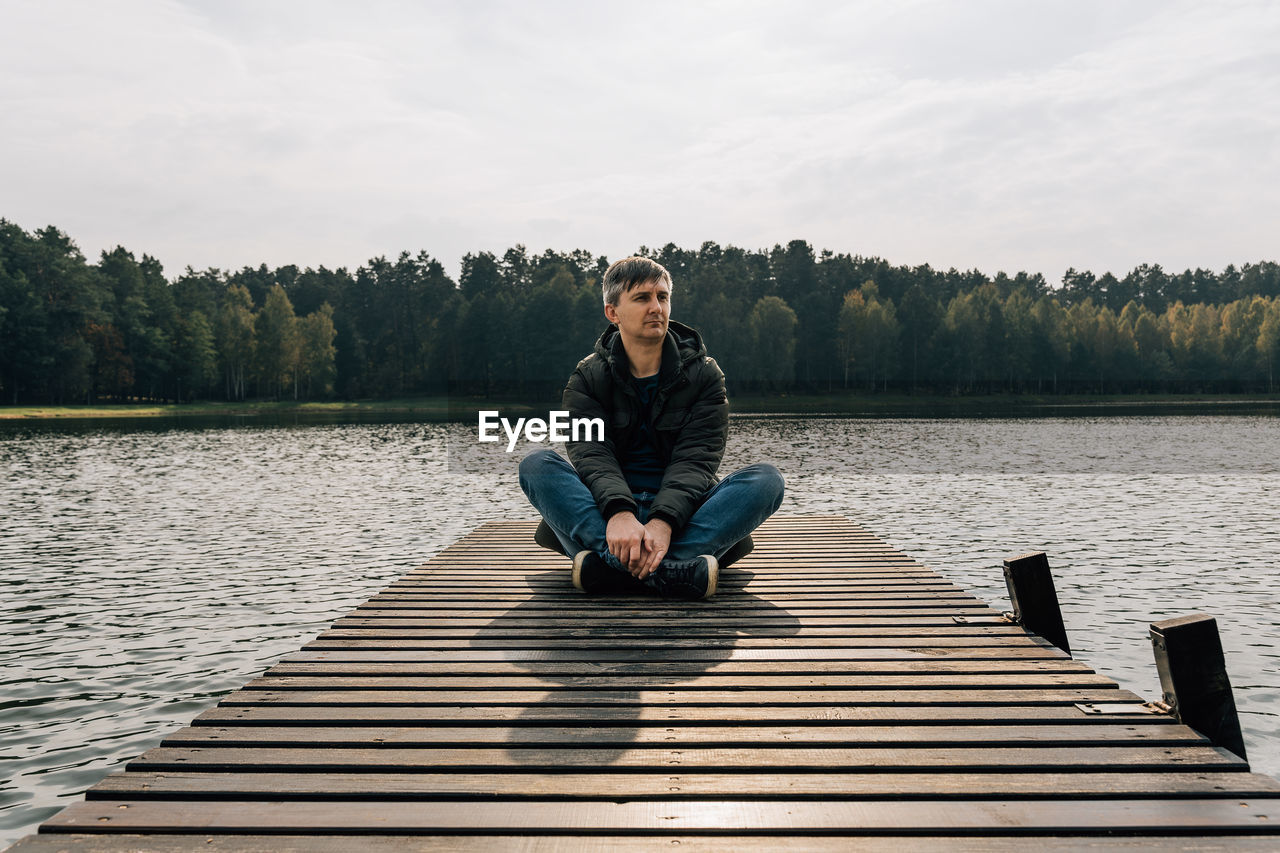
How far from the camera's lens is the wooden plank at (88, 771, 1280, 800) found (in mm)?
2773

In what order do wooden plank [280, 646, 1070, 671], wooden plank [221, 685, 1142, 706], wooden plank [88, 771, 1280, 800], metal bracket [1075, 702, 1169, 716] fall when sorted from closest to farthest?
1. wooden plank [88, 771, 1280, 800]
2. metal bracket [1075, 702, 1169, 716]
3. wooden plank [221, 685, 1142, 706]
4. wooden plank [280, 646, 1070, 671]

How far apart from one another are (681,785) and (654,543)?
2.41 m

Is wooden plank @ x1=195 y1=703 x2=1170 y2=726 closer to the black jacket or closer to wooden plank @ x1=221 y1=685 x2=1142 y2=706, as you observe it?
wooden plank @ x1=221 y1=685 x2=1142 y2=706

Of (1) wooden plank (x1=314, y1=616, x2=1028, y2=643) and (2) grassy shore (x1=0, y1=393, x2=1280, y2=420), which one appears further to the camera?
(2) grassy shore (x1=0, y1=393, x2=1280, y2=420)

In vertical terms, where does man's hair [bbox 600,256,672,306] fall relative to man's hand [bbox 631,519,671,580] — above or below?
above

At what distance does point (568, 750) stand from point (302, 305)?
126m

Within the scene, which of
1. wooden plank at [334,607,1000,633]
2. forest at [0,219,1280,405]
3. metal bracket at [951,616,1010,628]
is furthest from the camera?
forest at [0,219,1280,405]

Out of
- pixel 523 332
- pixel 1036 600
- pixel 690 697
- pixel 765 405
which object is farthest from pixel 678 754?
pixel 523 332

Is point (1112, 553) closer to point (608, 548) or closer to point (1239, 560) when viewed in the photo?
point (1239, 560)

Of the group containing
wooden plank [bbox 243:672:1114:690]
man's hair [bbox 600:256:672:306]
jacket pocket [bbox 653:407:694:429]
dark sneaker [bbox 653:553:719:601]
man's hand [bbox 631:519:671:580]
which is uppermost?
man's hair [bbox 600:256:672:306]

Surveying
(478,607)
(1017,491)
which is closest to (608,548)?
(478,607)

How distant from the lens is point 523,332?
328ft

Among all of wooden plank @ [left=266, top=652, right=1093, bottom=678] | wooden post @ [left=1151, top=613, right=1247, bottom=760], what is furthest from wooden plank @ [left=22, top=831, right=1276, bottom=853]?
wooden plank @ [left=266, top=652, right=1093, bottom=678]

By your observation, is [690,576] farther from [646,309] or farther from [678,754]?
[678,754]
